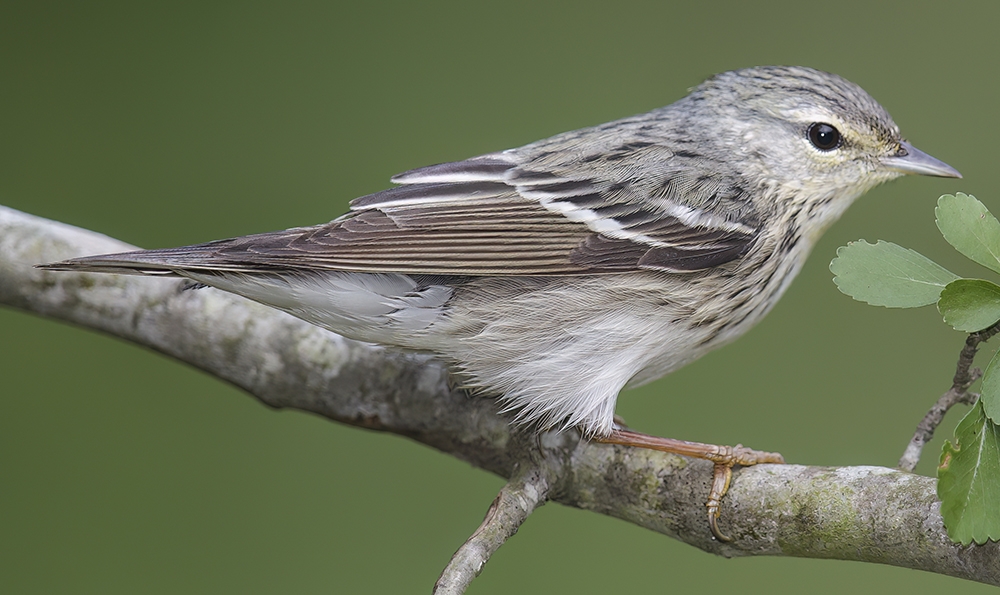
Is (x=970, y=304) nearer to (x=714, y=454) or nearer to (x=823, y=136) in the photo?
(x=714, y=454)

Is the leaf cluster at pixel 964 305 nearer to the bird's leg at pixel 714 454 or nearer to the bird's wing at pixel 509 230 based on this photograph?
the bird's leg at pixel 714 454

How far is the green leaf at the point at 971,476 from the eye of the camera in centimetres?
198

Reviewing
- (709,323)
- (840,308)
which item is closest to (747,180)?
(709,323)

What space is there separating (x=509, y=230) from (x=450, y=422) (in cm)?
76

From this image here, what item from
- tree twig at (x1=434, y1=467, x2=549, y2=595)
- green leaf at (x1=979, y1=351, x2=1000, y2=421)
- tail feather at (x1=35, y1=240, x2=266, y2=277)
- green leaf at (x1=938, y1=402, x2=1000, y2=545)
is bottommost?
tree twig at (x1=434, y1=467, x2=549, y2=595)

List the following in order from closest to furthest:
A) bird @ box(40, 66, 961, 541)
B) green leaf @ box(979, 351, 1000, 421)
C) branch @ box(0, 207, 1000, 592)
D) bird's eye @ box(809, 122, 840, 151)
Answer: green leaf @ box(979, 351, 1000, 421) → branch @ box(0, 207, 1000, 592) → bird @ box(40, 66, 961, 541) → bird's eye @ box(809, 122, 840, 151)

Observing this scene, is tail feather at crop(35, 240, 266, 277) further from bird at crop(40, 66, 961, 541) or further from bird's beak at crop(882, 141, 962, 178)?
bird's beak at crop(882, 141, 962, 178)

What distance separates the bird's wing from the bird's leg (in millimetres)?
562

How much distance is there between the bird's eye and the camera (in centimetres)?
329

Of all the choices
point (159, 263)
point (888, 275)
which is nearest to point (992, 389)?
point (888, 275)

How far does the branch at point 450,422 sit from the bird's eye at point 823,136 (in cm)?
125

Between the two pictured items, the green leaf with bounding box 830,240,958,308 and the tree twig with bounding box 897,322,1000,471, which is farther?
the tree twig with bounding box 897,322,1000,471

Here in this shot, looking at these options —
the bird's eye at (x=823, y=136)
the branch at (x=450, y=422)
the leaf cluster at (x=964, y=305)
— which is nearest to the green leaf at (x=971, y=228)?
the leaf cluster at (x=964, y=305)

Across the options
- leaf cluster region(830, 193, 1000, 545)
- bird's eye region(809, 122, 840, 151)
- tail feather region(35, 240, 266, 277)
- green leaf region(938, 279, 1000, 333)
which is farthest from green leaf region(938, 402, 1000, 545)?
tail feather region(35, 240, 266, 277)
